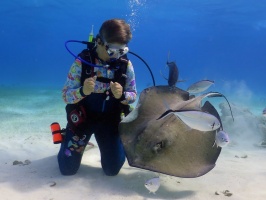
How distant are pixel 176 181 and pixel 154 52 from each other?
14959cm

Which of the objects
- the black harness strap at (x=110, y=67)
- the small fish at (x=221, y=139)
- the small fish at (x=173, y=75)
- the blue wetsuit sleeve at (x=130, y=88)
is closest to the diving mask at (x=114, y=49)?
the black harness strap at (x=110, y=67)

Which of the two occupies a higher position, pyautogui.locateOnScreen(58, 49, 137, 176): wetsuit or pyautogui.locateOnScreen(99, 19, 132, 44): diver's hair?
pyautogui.locateOnScreen(99, 19, 132, 44): diver's hair

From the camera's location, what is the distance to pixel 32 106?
464 inches

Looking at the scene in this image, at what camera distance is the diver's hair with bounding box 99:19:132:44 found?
3527mm

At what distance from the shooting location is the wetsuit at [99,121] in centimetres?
402

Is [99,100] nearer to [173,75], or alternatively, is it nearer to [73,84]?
[73,84]

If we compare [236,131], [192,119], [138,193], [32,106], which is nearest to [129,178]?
[138,193]

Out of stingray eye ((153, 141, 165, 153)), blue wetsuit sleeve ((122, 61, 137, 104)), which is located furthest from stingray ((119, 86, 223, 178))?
blue wetsuit sleeve ((122, 61, 137, 104))

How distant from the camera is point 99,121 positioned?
14.2ft

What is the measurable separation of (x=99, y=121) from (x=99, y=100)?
14.6 inches

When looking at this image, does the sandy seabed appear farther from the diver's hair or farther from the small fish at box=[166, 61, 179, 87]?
the diver's hair

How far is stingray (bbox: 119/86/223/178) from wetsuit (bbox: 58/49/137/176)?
54 cm

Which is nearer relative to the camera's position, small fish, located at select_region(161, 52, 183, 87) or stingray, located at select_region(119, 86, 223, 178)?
stingray, located at select_region(119, 86, 223, 178)

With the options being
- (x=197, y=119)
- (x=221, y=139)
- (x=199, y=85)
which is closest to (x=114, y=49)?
(x=197, y=119)
